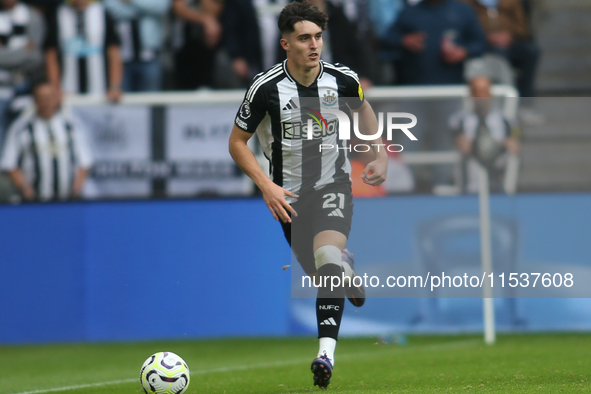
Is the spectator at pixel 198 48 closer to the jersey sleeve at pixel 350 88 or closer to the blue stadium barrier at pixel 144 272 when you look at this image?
the blue stadium barrier at pixel 144 272

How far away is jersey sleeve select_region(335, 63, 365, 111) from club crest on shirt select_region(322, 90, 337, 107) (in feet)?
0.22

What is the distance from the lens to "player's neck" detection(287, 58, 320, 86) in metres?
5.65

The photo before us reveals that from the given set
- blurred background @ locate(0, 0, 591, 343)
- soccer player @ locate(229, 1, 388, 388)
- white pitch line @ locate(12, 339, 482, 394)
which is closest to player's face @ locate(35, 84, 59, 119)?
blurred background @ locate(0, 0, 591, 343)

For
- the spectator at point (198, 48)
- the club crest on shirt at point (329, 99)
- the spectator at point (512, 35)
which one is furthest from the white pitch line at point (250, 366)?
the spectator at point (198, 48)

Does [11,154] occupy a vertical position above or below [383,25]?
below

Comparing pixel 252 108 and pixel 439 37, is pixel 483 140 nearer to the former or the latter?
pixel 439 37

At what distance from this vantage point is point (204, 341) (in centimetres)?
975

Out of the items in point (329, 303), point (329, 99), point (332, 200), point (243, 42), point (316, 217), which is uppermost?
point (243, 42)

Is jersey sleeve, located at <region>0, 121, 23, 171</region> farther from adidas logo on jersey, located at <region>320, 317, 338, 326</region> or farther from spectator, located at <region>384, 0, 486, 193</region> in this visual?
adidas logo on jersey, located at <region>320, 317, 338, 326</region>

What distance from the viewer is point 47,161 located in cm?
1000

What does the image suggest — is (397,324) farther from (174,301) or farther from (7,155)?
(7,155)

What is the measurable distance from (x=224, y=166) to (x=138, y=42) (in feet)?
6.52

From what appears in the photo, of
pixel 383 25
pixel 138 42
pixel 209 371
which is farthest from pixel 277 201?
pixel 138 42

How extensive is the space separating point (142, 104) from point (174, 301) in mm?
2268
